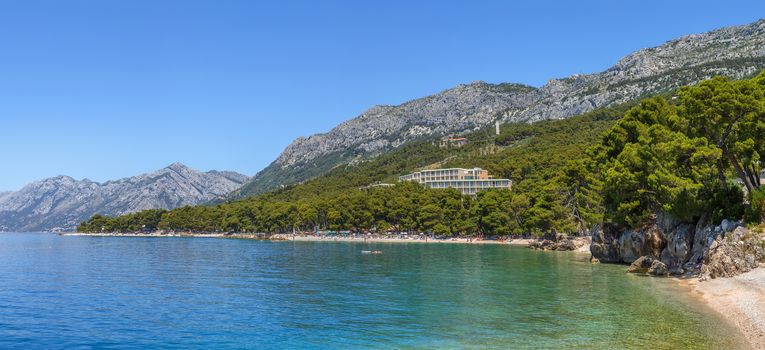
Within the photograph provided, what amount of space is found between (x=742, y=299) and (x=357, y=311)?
79.8 feet

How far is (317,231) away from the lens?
171750 millimetres

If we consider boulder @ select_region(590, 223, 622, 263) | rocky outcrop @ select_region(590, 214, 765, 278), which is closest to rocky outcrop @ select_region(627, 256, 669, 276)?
rocky outcrop @ select_region(590, 214, 765, 278)

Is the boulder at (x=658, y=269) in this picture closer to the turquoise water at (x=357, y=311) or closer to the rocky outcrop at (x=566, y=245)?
the turquoise water at (x=357, y=311)

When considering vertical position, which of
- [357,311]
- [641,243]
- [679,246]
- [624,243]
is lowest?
[357,311]

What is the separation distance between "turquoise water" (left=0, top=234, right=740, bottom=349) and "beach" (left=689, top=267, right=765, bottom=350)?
43.3 inches

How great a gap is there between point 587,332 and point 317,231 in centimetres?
14762

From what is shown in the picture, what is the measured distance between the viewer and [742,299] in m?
33.3

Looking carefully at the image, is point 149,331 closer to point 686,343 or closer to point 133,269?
point 686,343

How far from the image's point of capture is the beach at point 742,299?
27.0 metres

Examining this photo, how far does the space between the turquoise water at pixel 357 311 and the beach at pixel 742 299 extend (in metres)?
1.10

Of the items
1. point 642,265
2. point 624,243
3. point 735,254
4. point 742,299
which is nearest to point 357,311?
point 742,299

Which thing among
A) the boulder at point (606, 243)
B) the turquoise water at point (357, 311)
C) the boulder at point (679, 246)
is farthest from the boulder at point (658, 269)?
the boulder at point (606, 243)

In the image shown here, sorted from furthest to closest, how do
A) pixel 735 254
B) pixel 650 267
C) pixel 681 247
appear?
pixel 650 267 < pixel 681 247 < pixel 735 254

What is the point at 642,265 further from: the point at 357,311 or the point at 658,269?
the point at 357,311
